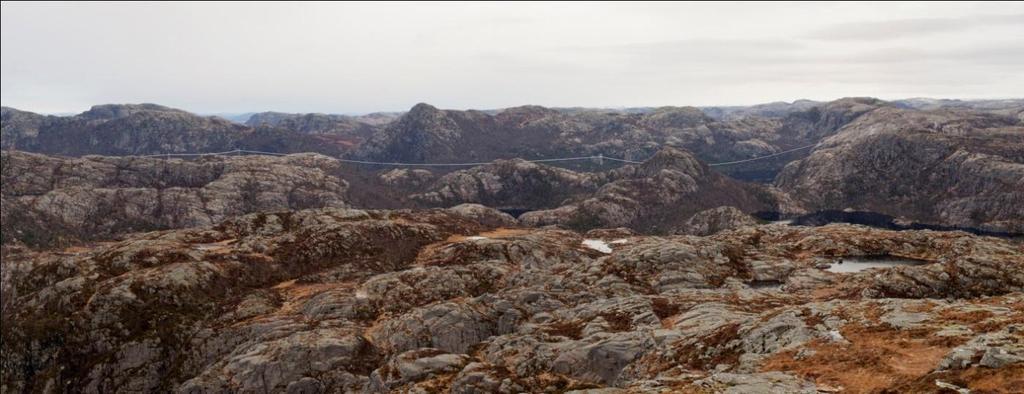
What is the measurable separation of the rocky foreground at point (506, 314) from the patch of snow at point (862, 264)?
3.32 m

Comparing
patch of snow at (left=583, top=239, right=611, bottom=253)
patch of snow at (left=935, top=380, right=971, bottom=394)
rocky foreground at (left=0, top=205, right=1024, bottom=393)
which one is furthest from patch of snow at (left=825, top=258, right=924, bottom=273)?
patch of snow at (left=935, top=380, right=971, bottom=394)

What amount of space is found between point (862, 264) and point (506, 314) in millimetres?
89783

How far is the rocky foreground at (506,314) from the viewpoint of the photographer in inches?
1886

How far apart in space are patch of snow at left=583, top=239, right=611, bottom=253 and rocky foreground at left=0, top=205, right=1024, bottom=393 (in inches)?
75.5

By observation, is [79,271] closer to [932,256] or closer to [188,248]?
[188,248]

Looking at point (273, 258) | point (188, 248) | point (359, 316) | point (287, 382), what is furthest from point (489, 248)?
point (188, 248)

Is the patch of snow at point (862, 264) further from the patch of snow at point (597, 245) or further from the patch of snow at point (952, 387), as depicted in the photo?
the patch of snow at point (952, 387)

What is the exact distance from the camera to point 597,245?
17700cm

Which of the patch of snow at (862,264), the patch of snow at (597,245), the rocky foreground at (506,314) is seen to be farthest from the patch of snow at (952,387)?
the patch of snow at (597,245)

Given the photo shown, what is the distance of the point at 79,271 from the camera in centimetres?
13038

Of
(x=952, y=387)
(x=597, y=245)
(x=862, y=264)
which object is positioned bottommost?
(x=597, y=245)

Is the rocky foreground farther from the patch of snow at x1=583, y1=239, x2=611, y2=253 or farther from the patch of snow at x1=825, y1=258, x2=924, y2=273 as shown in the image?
the patch of snow at x1=825, y1=258, x2=924, y2=273

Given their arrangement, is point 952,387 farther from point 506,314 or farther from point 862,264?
point 862,264

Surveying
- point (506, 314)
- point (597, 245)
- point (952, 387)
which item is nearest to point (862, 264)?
point (597, 245)
